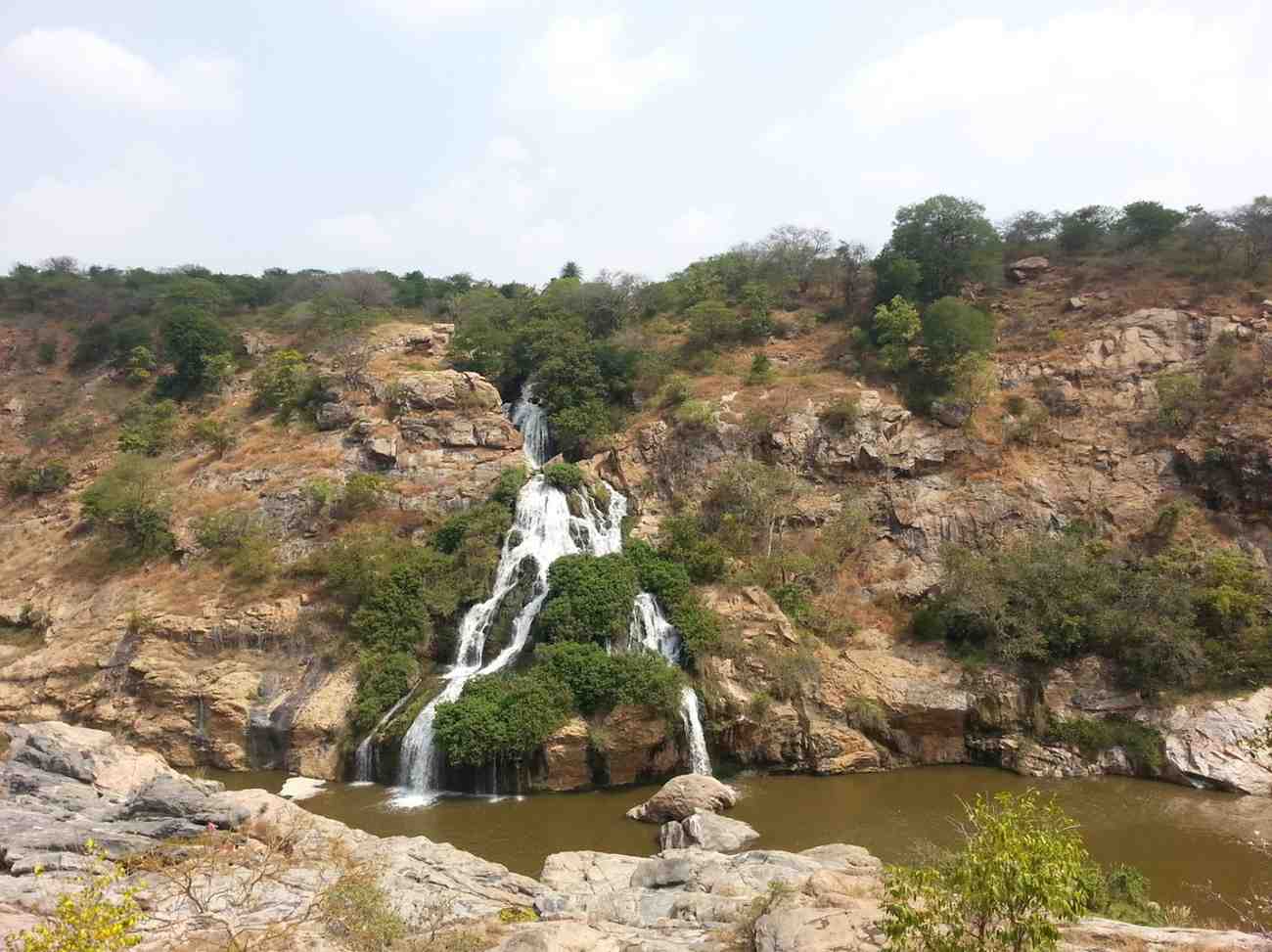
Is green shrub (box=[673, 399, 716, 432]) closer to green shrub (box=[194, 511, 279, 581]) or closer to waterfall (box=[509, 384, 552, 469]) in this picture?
waterfall (box=[509, 384, 552, 469])

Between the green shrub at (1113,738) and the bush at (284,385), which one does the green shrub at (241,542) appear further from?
the green shrub at (1113,738)

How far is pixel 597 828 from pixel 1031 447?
2144 centimetres

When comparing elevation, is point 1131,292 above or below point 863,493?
above

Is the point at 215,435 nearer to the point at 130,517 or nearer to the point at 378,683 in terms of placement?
the point at 130,517

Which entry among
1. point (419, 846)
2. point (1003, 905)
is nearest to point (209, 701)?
point (419, 846)

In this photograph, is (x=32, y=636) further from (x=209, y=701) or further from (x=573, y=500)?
(x=573, y=500)

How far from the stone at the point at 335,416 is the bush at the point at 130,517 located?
6834 millimetres

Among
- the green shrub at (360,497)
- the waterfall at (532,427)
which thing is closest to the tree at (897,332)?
the waterfall at (532,427)

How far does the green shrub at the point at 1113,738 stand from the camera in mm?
18672

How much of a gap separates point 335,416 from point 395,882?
24582 millimetres

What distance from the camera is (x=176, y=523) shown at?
27875mm

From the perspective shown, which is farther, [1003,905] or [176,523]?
[176,523]

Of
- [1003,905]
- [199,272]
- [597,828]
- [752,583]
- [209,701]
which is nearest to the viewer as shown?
[1003,905]

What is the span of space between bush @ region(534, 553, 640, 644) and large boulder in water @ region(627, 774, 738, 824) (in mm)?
4947
